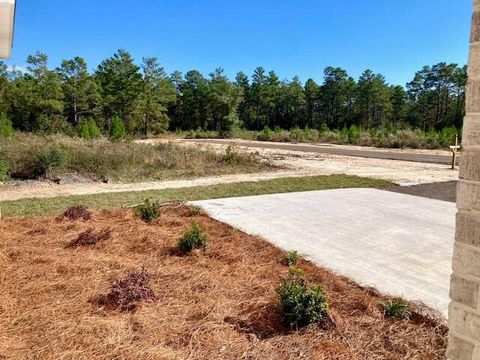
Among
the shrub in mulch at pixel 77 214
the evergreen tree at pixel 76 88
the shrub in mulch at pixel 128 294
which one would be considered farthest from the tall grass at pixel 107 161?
the evergreen tree at pixel 76 88

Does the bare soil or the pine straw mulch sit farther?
the bare soil

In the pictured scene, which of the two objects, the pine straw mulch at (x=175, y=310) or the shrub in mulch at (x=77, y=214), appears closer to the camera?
the pine straw mulch at (x=175, y=310)

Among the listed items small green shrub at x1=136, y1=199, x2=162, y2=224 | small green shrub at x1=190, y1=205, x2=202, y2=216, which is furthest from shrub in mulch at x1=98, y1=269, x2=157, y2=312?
→ small green shrub at x1=190, y1=205, x2=202, y2=216

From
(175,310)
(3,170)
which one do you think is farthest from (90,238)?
(3,170)

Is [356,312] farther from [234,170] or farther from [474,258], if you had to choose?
[234,170]

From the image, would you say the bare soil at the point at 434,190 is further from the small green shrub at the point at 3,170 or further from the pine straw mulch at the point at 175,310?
the small green shrub at the point at 3,170

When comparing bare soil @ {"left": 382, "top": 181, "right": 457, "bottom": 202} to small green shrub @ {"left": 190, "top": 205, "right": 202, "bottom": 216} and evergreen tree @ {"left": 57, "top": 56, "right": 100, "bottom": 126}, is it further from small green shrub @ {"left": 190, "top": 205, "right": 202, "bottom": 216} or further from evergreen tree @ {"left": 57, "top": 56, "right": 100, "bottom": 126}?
evergreen tree @ {"left": 57, "top": 56, "right": 100, "bottom": 126}

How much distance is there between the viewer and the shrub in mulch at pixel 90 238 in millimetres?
4391

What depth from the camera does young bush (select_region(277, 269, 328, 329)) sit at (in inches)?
104

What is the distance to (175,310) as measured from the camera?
2.89 metres

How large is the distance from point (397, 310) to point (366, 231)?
2466mm

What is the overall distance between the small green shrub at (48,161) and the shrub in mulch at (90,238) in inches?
253

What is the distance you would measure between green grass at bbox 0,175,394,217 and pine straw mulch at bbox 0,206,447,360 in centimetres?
235

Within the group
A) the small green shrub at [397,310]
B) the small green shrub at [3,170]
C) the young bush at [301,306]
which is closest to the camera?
the young bush at [301,306]
